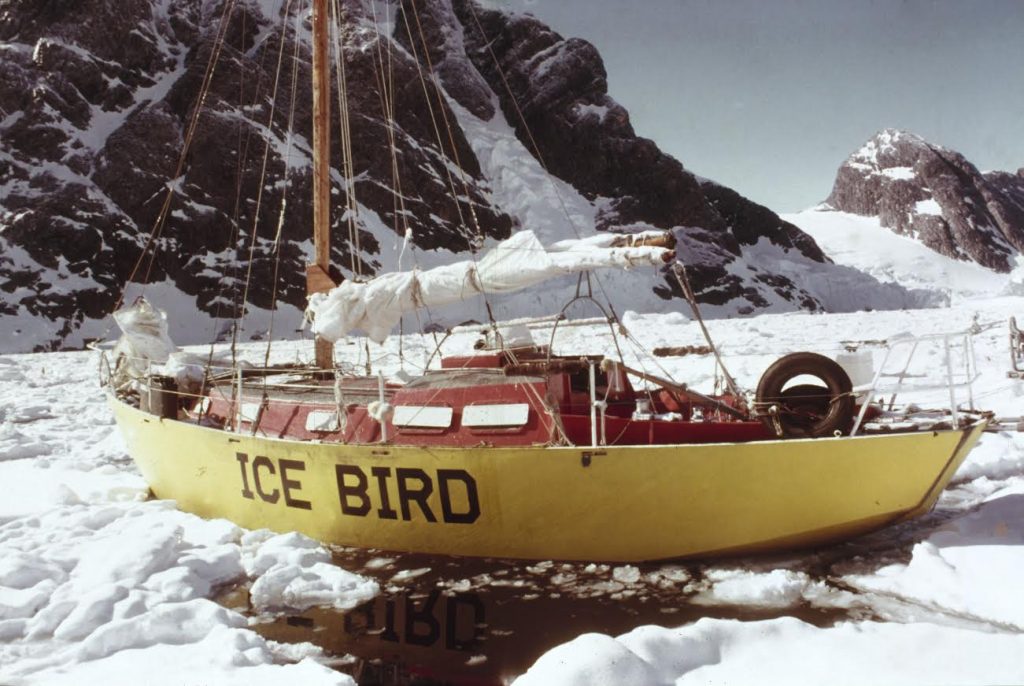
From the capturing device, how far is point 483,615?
5.58 metres

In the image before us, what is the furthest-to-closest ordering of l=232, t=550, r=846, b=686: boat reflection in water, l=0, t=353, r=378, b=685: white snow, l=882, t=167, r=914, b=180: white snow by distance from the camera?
l=882, t=167, r=914, b=180: white snow → l=232, t=550, r=846, b=686: boat reflection in water → l=0, t=353, r=378, b=685: white snow

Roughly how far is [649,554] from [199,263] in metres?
64.3

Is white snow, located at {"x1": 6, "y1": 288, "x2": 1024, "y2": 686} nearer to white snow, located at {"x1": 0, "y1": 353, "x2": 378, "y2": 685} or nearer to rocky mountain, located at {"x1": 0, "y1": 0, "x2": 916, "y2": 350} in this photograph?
white snow, located at {"x1": 0, "y1": 353, "x2": 378, "y2": 685}

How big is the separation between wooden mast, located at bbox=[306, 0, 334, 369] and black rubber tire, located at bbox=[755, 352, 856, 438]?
249 inches

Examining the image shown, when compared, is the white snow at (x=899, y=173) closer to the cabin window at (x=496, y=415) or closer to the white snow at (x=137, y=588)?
the cabin window at (x=496, y=415)

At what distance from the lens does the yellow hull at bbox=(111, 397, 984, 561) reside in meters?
6.07

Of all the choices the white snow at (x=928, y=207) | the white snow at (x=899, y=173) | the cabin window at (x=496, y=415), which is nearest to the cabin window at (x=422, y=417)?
the cabin window at (x=496, y=415)

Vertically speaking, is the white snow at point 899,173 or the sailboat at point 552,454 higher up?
the white snow at point 899,173

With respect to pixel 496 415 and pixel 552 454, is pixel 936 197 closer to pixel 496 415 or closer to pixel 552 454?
pixel 496 415

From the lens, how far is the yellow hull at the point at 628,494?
19.9 ft

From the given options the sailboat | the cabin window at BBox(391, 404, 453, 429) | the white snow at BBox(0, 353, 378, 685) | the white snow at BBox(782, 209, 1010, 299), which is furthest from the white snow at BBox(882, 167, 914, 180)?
the white snow at BBox(0, 353, 378, 685)

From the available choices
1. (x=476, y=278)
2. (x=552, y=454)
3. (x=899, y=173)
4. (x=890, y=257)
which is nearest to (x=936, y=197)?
(x=899, y=173)

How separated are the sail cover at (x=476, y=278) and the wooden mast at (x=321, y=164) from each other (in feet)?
2.99

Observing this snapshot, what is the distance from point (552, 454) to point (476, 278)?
2543mm
